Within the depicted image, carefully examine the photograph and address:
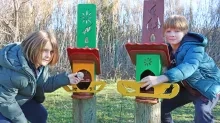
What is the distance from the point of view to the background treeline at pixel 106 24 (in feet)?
30.6

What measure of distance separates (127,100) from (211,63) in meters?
3.17

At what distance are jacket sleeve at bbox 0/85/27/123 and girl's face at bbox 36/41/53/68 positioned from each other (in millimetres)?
293

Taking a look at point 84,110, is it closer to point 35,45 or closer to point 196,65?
point 35,45

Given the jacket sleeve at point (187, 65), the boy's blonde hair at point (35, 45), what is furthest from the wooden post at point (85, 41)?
the jacket sleeve at point (187, 65)

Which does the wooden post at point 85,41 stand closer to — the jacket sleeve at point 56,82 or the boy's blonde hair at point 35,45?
the jacket sleeve at point 56,82

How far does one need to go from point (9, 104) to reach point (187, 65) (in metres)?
1.34

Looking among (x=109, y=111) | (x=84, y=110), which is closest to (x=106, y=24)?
(x=109, y=111)

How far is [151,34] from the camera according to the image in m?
2.77

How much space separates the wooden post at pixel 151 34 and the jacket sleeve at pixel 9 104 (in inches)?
37.0

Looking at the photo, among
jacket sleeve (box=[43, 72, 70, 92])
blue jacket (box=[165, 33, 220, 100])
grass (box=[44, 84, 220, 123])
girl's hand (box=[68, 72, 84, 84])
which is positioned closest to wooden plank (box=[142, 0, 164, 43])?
blue jacket (box=[165, 33, 220, 100])

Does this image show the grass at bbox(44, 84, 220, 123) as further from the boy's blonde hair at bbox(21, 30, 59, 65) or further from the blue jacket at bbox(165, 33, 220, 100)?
the boy's blonde hair at bbox(21, 30, 59, 65)

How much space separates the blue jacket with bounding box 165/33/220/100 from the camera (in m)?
2.54

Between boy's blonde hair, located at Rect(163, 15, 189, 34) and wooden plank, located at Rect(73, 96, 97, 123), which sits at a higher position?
boy's blonde hair, located at Rect(163, 15, 189, 34)

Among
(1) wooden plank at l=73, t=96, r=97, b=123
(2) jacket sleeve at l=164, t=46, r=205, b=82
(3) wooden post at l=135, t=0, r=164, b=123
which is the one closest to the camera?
(2) jacket sleeve at l=164, t=46, r=205, b=82
